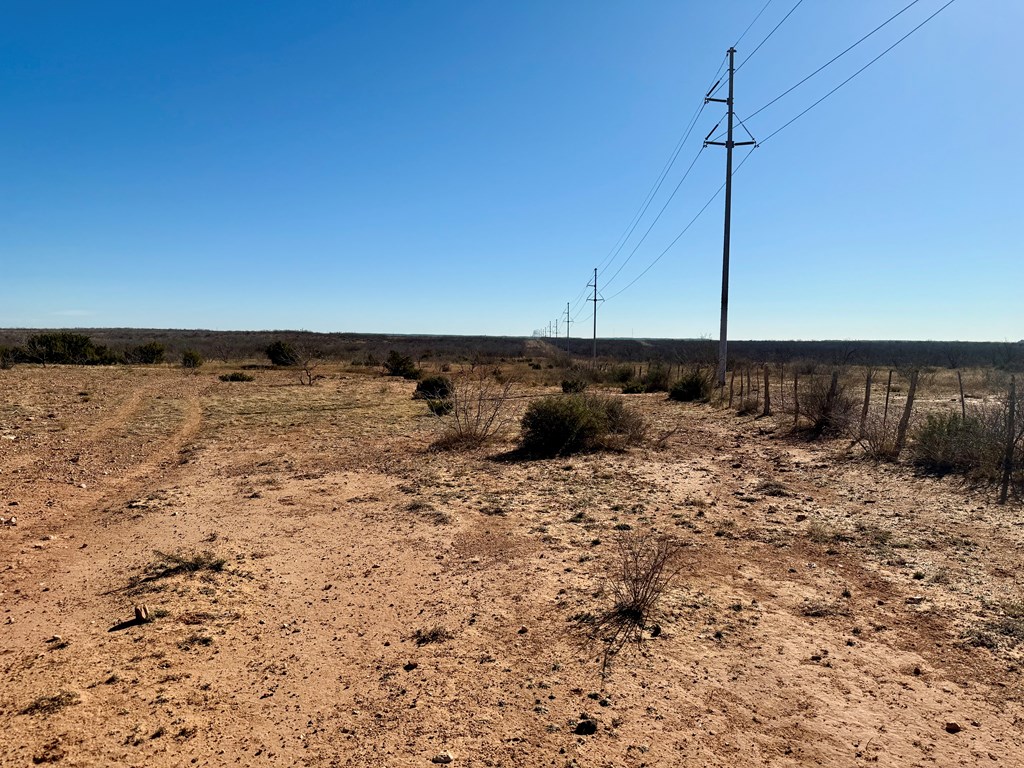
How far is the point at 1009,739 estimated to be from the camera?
354cm

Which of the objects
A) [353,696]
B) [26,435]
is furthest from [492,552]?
[26,435]

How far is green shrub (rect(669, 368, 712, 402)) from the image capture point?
2427 centimetres

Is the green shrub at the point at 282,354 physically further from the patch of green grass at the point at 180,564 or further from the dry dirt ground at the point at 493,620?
the patch of green grass at the point at 180,564

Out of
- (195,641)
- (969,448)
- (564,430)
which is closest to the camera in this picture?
(195,641)

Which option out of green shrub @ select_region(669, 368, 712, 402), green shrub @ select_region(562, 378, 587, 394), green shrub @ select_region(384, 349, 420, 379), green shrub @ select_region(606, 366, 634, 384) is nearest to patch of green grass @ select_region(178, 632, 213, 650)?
green shrub @ select_region(562, 378, 587, 394)

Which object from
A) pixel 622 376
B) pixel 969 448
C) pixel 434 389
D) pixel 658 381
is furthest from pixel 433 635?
pixel 622 376

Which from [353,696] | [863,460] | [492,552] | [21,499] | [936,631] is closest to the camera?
[353,696]

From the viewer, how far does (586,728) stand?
3.69 meters

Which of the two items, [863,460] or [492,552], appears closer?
[492,552]

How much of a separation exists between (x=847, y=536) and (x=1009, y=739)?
3.95 meters

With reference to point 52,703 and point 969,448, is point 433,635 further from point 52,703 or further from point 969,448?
point 969,448

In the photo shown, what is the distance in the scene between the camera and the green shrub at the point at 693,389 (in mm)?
24266

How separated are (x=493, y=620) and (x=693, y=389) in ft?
68.2

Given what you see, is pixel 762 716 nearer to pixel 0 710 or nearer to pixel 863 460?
pixel 0 710
